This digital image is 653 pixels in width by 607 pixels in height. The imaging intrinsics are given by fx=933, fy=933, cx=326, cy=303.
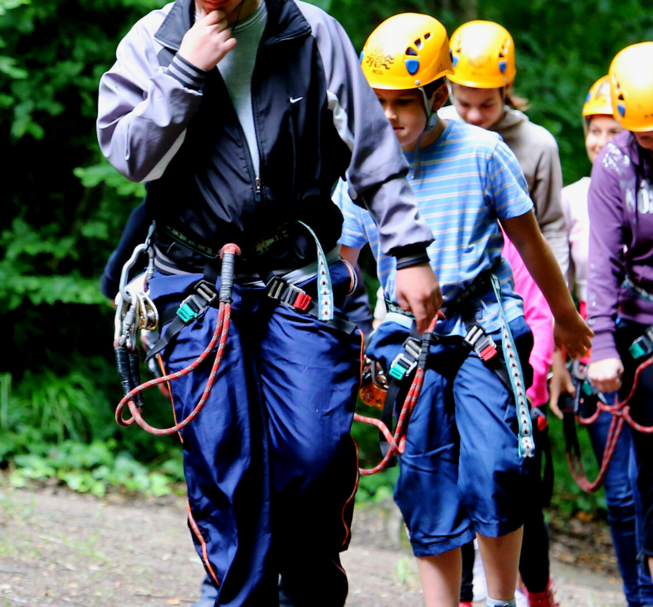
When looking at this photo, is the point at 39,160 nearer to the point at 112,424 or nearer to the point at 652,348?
the point at 112,424

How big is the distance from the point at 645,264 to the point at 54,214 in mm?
5182

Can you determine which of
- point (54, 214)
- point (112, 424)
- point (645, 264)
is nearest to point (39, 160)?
point (54, 214)

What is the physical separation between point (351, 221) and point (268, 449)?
1.08 metres

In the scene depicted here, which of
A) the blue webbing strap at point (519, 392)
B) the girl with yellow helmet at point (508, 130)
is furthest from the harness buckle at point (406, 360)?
the girl with yellow helmet at point (508, 130)

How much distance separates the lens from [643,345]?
12.8ft

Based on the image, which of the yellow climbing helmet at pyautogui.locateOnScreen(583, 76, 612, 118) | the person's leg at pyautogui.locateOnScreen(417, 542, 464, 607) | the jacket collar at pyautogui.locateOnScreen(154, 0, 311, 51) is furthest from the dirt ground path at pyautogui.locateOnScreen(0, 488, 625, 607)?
the yellow climbing helmet at pyautogui.locateOnScreen(583, 76, 612, 118)

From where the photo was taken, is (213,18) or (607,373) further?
(607,373)

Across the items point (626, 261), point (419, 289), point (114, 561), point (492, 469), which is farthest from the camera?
point (114, 561)

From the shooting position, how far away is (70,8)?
23.0 feet

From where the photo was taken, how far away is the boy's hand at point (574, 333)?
335cm

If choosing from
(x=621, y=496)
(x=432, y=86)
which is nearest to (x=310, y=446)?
(x=432, y=86)

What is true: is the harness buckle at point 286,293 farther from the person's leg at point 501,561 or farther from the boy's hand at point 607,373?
the boy's hand at point 607,373

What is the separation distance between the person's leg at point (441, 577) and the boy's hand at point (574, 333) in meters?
0.85

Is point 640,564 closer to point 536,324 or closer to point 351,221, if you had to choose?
point 536,324
